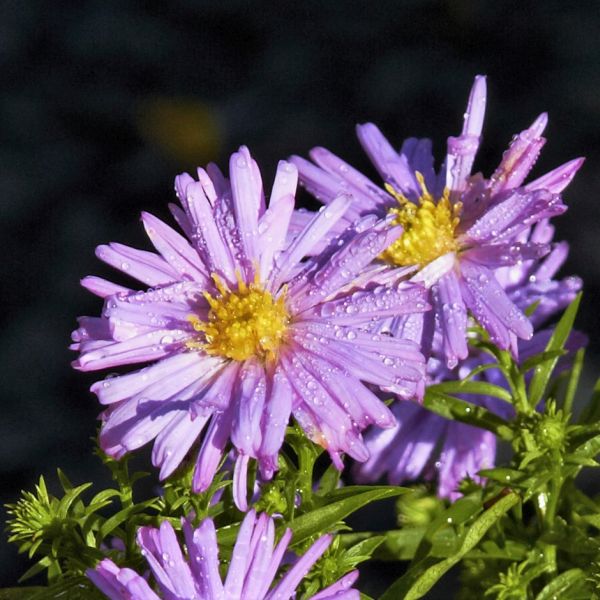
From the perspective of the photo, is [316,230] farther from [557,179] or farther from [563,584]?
[563,584]

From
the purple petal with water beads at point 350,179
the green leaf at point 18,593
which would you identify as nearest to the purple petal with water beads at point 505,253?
the purple petal with water beads at point 350,179

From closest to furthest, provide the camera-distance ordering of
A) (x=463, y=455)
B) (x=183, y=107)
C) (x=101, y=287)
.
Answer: (x=101, y=287), (x=463, y=455), (x=183, y=107)

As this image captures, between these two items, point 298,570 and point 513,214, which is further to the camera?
point 513,214

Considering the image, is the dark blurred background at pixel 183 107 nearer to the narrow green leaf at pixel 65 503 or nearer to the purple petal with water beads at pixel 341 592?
the narrow green leaf at pixel 65 503

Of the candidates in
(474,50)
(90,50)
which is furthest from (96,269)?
(474,50)

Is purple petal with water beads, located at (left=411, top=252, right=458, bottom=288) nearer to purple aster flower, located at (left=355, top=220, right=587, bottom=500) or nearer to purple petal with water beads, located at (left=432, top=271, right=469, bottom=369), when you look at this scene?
purple petal with water beads, located at (left=432, top=271, right=469, bottom=369)

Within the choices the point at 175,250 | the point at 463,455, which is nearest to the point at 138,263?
the point at 175,250
